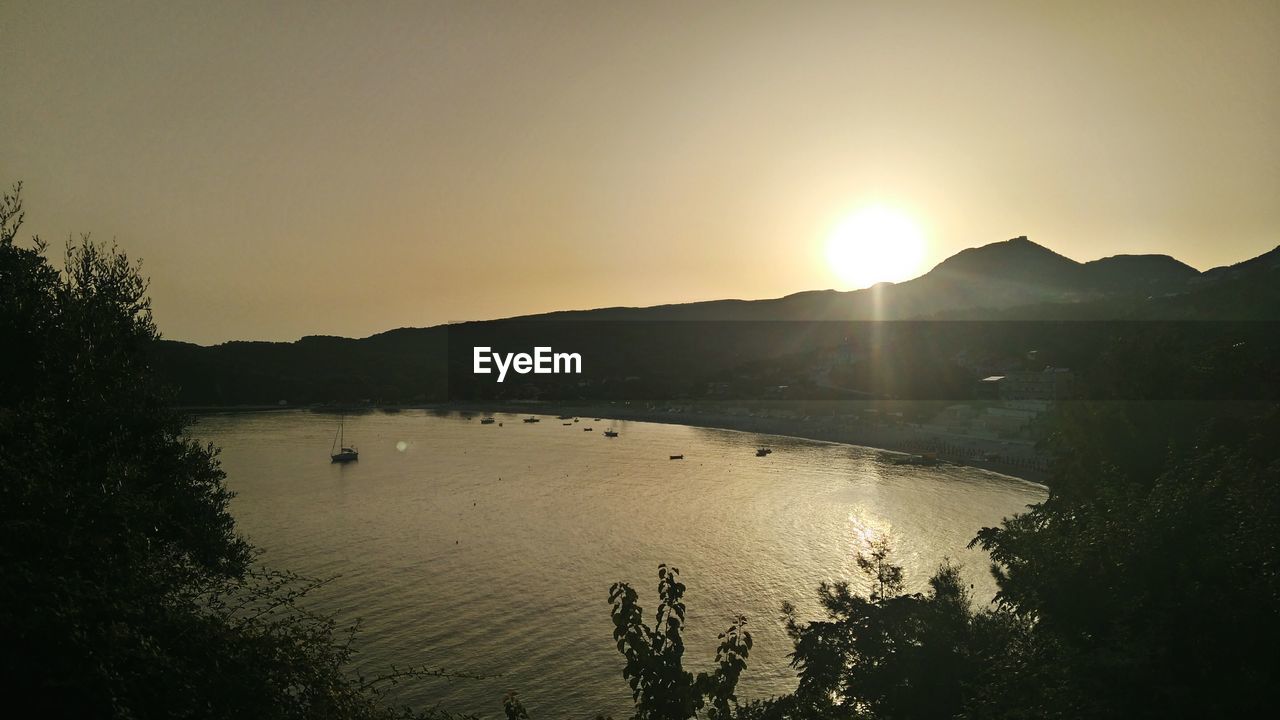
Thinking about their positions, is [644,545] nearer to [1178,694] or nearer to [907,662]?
[907,662]

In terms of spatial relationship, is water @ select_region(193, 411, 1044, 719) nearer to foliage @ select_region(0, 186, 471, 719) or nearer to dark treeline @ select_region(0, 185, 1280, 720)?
dark treeline @ select_region(0, 185, 1280, 720)

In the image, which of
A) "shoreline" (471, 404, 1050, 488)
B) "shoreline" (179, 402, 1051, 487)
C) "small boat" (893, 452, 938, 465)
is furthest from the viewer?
"small boat" (893, 452, 938, 465)

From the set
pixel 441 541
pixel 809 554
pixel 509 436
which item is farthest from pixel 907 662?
pixel 509 436

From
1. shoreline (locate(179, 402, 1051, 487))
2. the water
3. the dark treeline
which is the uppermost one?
the dark treeline

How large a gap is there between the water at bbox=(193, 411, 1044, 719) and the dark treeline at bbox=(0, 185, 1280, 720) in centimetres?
1484

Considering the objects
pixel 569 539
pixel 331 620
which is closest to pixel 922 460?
pixel 569 539

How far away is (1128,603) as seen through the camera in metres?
13.6

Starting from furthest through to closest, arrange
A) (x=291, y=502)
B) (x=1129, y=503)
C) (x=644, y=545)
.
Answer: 1. (x=291, y=502)
2. (x=644, y=545)
3. (x=1129, y=503)

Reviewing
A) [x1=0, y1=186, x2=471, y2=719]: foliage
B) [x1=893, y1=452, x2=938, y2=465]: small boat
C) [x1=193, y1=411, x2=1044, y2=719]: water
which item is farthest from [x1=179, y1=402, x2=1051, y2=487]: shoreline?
A: [x1=0, y1=186, x2=471, y2=719]: foliage

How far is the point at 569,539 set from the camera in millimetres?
61844

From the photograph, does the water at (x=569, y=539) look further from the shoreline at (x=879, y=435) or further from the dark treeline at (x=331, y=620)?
the dark treeline at (x=331, y=620)

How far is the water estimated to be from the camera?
35.4 meters

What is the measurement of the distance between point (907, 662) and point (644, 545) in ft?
141

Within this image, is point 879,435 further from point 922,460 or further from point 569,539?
point 569,539
